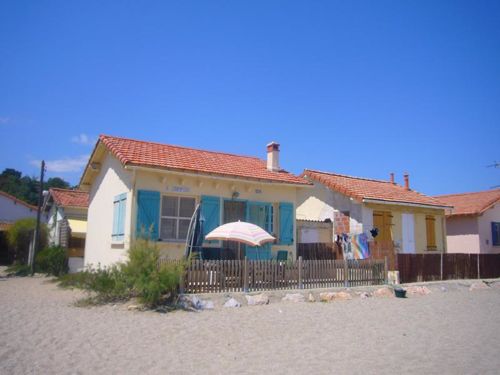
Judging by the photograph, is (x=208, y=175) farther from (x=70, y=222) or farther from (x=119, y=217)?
(x=70, y=222)

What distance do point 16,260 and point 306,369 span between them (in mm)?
27267

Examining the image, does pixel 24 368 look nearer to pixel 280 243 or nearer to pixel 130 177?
pixel 130 177

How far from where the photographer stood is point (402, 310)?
1087cm

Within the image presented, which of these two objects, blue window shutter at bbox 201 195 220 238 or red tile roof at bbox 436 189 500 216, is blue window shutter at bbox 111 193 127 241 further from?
red tile roof at bbox 436 189 500 216

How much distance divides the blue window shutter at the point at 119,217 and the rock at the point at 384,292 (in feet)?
25.8

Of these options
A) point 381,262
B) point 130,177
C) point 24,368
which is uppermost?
point 130,177

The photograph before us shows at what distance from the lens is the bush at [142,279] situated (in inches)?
385

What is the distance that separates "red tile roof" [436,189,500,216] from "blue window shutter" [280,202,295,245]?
42.3 feet

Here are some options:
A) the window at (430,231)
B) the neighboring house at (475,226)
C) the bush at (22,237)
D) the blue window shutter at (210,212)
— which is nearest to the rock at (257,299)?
the blue window shutter at (210,212)

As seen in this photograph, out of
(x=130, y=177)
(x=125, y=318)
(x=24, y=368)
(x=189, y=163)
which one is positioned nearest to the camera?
(x=24, y=368)

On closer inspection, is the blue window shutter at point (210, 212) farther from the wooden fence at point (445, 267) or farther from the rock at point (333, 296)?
the wooden fence at point (445, 267)

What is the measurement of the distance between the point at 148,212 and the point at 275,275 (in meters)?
4.24

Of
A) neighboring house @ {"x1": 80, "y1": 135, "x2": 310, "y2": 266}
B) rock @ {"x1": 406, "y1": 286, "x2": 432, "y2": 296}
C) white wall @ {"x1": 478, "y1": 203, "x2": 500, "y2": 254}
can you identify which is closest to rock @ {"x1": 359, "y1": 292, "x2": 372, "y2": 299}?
rock @ {"x1": 406, "y1": 286, "x2": 432, "y2": 296}

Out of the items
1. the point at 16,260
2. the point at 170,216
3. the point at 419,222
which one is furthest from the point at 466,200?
the point at 16,260
